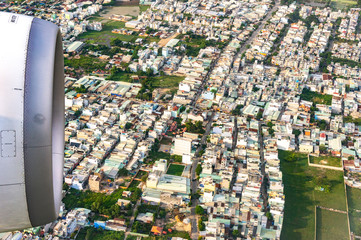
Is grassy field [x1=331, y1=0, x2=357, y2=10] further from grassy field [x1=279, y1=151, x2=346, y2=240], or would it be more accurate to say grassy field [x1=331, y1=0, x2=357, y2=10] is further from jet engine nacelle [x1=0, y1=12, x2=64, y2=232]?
jet engine nacelle [x1=0, y1=12, x2=64, y2=232]

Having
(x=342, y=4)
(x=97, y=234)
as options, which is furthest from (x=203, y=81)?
(x=342, y=4)

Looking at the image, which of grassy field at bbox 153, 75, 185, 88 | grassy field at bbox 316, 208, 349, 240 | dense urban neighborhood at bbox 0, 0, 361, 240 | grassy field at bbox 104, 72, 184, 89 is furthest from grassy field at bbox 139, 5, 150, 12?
grassy field at bbox 316, 208, 349, 240

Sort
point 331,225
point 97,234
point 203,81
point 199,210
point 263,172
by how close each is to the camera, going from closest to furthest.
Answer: point 97,234
point 199,210
point 331,225
point 263,172
point 203,81

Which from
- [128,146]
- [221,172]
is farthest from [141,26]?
[221,172]

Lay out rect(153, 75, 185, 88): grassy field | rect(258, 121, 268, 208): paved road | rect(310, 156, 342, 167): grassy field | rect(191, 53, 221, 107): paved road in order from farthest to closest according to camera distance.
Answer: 1. rect(153, 75, 185, 88): grassy field
2. rect(191, 53, 221, 107): paved road
3. rect(310, 156, 342, 167): grassy field
4. rect(258, 121, 268, 208): paved road

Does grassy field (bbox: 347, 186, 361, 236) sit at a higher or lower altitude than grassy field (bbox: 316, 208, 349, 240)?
higher

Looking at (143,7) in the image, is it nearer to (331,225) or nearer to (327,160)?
(327,160)

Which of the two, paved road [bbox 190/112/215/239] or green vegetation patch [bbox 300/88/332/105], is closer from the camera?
paved road [bbox 190/112/215/239]
